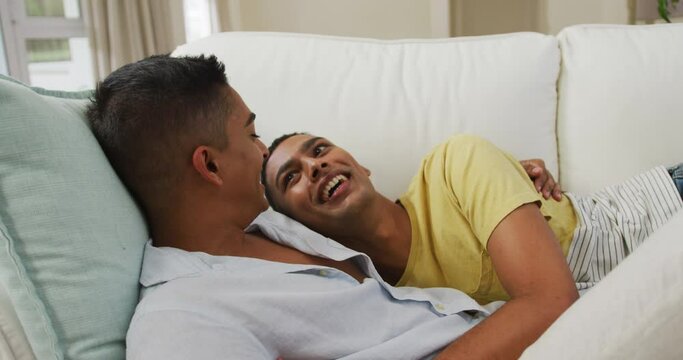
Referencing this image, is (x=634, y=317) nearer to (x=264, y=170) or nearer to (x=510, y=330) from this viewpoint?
(x=510, y=330)

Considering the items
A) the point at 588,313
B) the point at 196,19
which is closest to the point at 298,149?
the point at 588,313

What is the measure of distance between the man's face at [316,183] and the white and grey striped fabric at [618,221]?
0.47 metres

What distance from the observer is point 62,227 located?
2.50 ft

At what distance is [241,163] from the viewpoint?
0.99m

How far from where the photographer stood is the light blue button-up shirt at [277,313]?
741 mm

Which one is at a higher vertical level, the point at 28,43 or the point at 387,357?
the point at 28,43

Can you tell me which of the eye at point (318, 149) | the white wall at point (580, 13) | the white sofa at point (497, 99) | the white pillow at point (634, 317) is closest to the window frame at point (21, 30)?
the white sofa at point (497, 99)

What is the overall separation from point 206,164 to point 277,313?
0.28m

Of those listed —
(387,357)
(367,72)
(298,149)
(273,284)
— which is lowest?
(387,357)

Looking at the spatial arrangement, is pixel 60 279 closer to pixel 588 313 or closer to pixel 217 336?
pixel 217 336

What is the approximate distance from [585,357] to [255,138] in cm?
67

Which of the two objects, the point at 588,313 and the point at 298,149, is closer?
the point at 588,313

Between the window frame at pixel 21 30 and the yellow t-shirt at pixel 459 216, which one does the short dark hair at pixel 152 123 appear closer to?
the yellow t-shirt at pixel 459 216

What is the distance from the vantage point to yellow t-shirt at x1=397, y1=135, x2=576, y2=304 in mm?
1098
